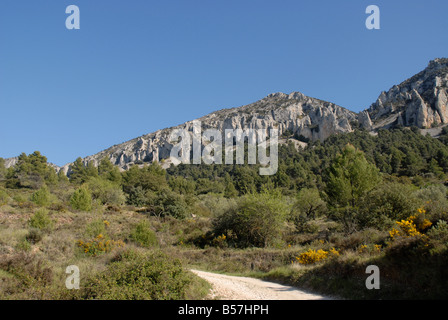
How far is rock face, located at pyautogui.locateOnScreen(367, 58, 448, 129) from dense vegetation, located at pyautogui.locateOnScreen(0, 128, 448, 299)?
55454mm

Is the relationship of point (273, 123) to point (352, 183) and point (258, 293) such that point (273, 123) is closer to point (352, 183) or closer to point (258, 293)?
point (352, 183)

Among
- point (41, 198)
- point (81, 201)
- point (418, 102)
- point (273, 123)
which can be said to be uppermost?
point (273, 123)

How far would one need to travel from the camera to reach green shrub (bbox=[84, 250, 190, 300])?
645cm

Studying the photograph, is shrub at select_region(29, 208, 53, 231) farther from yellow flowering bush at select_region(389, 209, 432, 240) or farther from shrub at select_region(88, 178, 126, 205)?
shrub at select_region(88, 178, 126, 205)

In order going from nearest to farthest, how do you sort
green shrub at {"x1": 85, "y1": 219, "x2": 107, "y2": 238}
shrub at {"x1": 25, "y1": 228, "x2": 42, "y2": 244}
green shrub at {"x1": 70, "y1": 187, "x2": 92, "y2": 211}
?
shrub at {"x1": 25, "y1": 228, "x2": 42, "y2": 244}
green shrub at {"x1": 85, "y1": 219, "x2": 107, "y2": 238}
green shrub at {"x1": 70, "y1": 187, "x2": 92, "y2": 211}

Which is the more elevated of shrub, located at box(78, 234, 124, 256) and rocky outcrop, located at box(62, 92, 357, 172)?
rocky outcrop, located at box(62, 92, 357, 172)

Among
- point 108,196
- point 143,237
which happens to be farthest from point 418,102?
point 143,237

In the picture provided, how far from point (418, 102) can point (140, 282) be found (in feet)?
408

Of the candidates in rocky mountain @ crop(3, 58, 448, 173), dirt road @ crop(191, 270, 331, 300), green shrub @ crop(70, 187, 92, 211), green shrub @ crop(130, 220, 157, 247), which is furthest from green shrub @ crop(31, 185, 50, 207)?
rocky mountain @ crop(3, 58, 448, 173)

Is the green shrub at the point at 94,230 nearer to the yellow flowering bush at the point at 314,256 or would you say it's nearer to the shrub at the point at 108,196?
the yellow flowering bush at the point at 314,256

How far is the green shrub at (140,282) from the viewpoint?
6.45 metres

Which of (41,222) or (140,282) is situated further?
(41,222)

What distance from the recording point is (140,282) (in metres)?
6.96

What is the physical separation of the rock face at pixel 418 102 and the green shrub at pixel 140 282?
385ft
